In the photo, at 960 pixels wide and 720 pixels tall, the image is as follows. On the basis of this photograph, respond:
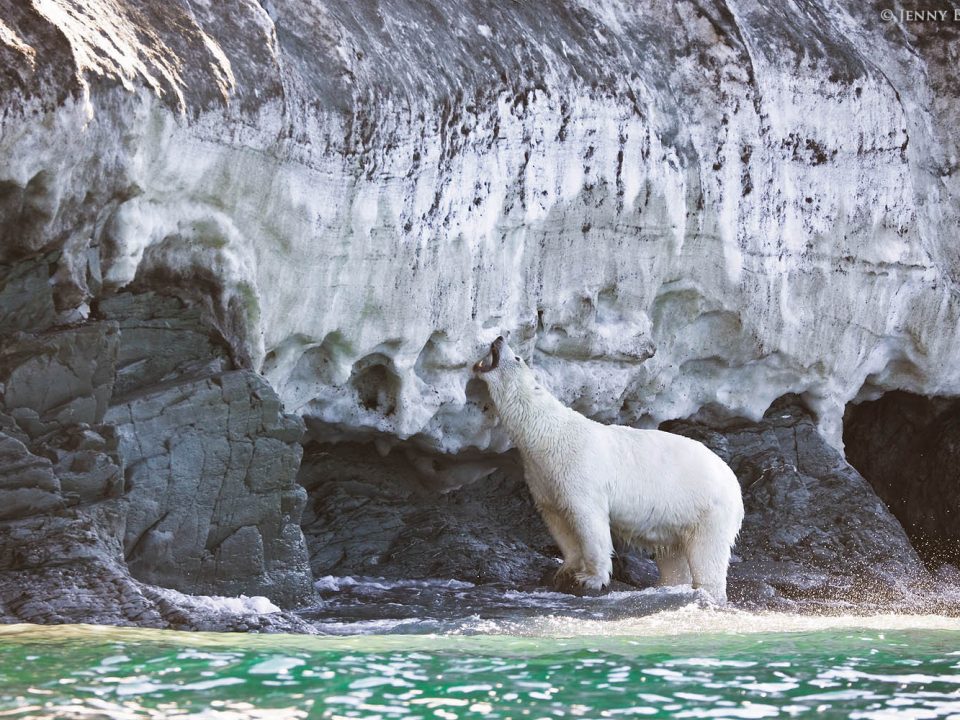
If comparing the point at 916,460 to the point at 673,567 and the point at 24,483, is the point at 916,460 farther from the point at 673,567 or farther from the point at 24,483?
the point at 24,483

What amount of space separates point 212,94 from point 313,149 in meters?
0.99

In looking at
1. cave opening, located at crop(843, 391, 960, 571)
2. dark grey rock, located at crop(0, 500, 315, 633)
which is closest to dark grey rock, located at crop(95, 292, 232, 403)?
dark grey rock, located at crop(0, 500, 315, 633)

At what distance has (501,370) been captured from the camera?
10211 mm

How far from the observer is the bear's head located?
401 inches

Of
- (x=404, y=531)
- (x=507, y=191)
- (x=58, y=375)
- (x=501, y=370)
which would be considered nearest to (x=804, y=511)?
(x=404, y=531)

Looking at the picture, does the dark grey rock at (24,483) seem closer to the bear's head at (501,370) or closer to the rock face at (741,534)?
the rock face at (741,534)

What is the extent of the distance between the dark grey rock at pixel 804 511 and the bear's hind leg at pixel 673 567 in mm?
1486

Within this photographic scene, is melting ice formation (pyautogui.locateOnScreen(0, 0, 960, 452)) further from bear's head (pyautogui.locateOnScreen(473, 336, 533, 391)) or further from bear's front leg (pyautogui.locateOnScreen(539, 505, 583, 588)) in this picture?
bear's front leg (pyautogui.locateOnScreen(539, 505, 583, 588))

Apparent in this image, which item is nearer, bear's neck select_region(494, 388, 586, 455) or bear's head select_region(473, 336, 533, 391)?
bear's neck select_region(494, 388, 586, 455)

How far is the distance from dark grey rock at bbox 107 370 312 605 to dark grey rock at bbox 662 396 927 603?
15.0 ft

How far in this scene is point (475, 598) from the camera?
30.9 ft

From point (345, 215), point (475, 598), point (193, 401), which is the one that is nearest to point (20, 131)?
point (193, 401)

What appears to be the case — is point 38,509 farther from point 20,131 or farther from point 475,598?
point 475,598

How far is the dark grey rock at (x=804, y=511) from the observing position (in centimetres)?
1214
